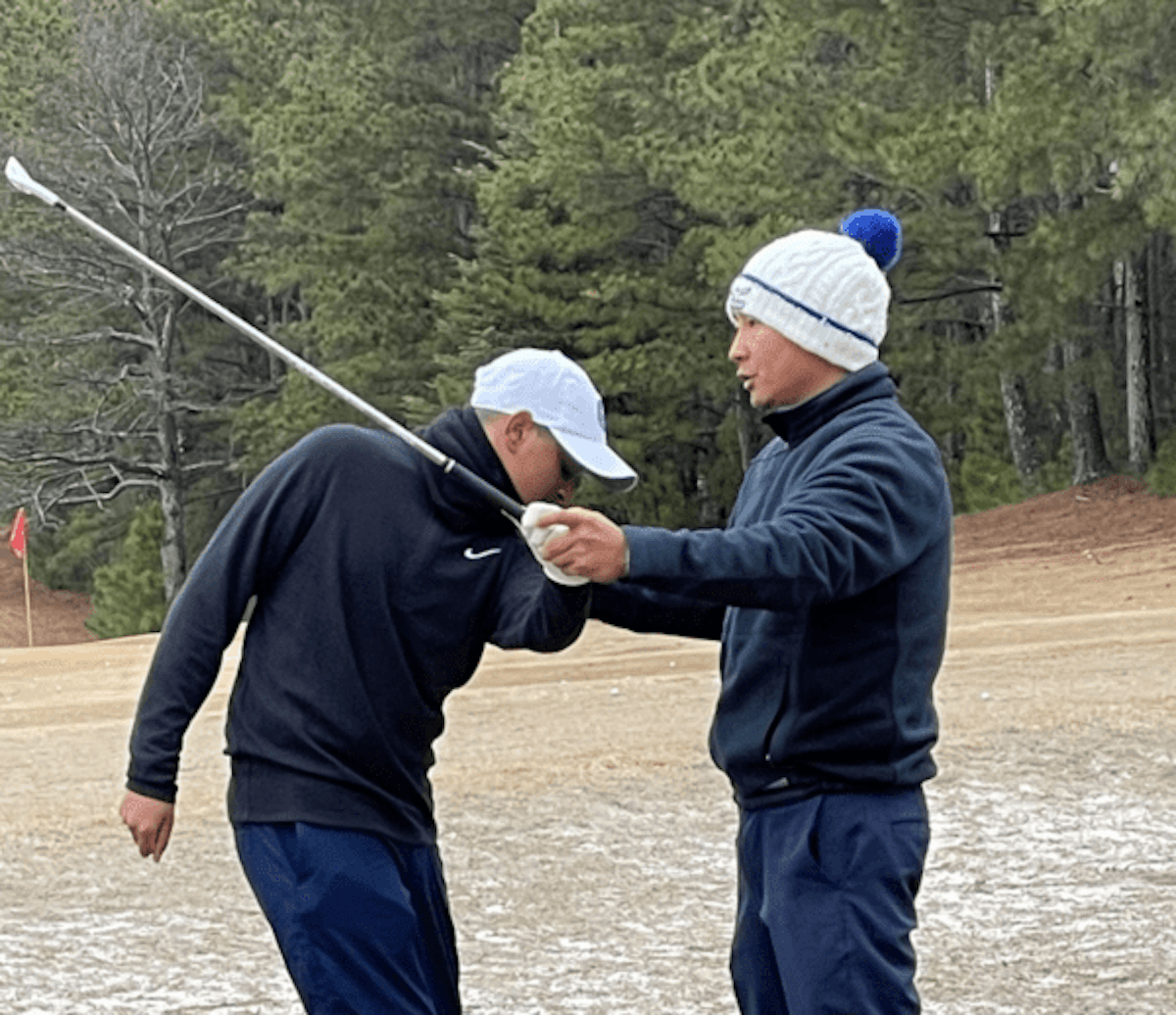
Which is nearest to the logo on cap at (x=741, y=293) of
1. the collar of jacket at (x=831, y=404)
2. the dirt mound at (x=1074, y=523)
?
the collar of jacket at (x=831, y=404)

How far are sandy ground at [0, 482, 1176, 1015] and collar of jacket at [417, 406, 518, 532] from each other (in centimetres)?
259

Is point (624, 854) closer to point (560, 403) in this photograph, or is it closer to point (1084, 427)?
point (560, 403)

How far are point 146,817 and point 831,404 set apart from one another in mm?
1322

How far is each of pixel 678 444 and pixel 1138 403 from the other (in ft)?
32.9

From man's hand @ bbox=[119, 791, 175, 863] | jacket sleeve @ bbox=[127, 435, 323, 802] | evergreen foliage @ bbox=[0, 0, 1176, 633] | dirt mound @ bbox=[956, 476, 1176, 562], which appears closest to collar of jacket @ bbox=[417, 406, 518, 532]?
jacket sleeve @ bbox=[127, 435, 323, 802]

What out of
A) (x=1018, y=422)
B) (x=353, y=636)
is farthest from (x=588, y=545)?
(x=1018, y=422)

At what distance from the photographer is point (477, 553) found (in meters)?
3.57

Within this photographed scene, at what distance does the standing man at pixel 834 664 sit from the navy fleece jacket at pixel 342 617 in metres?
0.37

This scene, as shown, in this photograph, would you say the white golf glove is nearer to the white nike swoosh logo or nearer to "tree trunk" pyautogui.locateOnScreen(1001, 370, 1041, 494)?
the white nike swoosh logo

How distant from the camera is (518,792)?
9094 mm

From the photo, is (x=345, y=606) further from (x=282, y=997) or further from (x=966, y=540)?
(x=966, y=540)

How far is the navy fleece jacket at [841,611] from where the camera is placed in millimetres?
3193

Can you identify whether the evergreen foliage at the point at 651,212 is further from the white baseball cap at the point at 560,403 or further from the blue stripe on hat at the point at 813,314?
the white baseball cap at the point at 560,403

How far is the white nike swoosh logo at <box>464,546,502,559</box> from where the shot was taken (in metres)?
3.56
